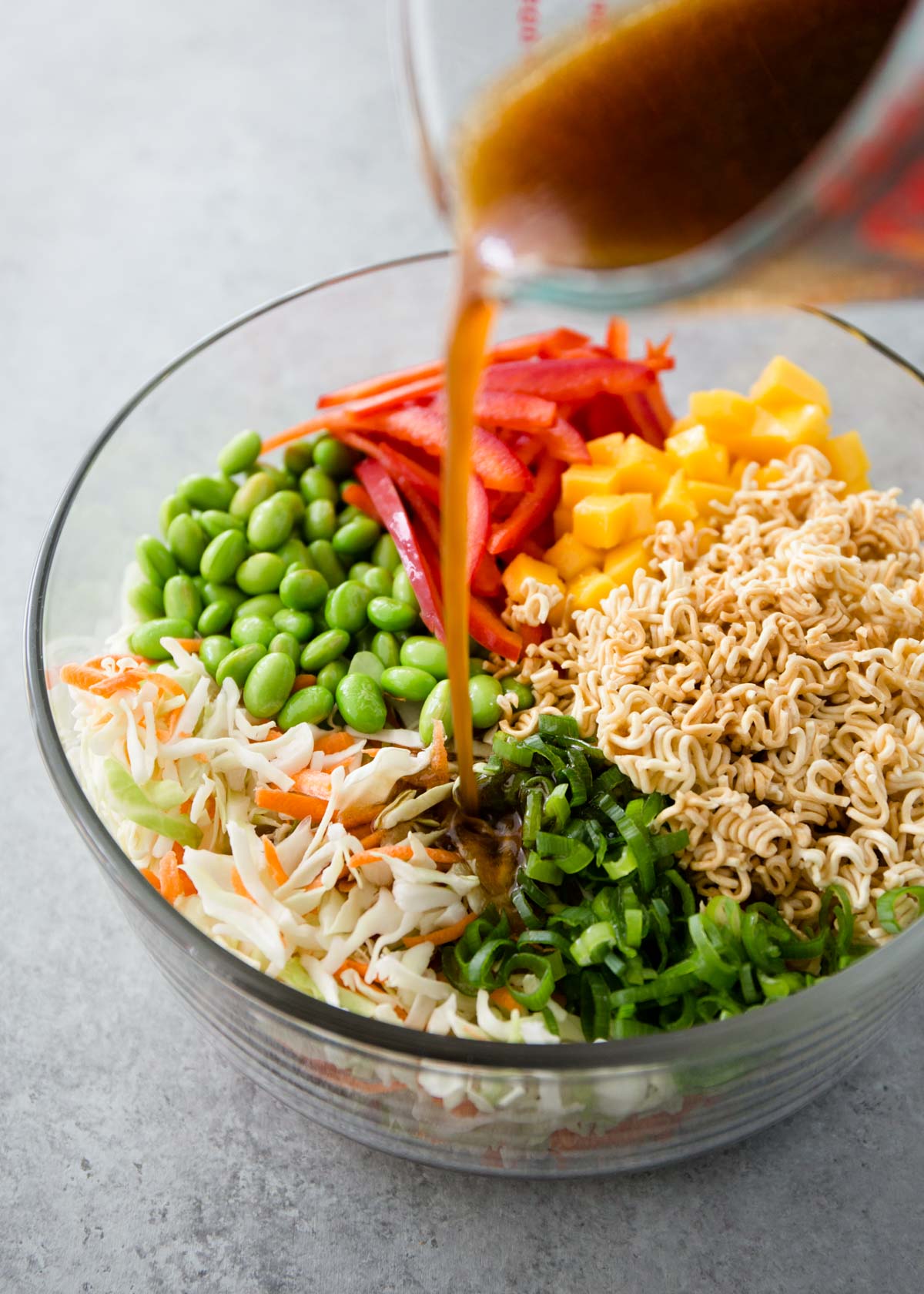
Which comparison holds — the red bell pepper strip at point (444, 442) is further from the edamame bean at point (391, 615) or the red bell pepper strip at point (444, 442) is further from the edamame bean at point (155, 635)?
the edamame bean at point (155, 635)

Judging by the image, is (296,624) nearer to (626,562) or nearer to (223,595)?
(223,595)

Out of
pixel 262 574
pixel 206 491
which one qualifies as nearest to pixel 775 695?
pixel 262 574

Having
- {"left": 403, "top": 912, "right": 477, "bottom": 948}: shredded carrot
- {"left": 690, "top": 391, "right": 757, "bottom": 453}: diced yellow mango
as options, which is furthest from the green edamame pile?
{"left": 690, "top": 391, "right": 757, "bottom": 453}: diced yellow mango

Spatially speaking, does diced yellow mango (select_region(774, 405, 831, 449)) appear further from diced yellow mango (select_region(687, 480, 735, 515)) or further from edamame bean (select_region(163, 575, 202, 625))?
edamame bean (select_region(163, 575, 202, 625))

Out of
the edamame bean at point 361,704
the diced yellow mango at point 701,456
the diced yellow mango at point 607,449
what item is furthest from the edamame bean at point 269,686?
the diced yellow mango at point 701,456

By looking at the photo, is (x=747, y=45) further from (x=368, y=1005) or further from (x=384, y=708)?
(x=368, y=1005)
